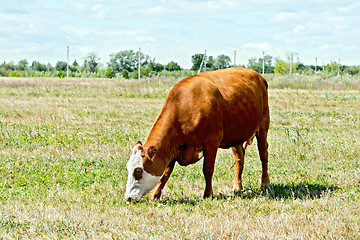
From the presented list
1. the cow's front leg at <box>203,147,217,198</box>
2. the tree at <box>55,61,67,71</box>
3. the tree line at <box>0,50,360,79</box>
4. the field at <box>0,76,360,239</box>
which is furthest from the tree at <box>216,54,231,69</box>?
the cow's front leg at <box>203,147,217,198</box>

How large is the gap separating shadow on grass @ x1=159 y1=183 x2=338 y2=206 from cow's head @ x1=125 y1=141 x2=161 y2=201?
1.74 ft

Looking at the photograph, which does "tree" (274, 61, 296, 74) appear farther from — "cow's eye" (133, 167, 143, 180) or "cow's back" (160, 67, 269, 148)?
"cow's eye" (133, 167, 143, 180)

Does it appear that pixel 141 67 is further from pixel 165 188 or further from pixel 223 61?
pixel 165 188

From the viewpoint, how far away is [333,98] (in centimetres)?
2561

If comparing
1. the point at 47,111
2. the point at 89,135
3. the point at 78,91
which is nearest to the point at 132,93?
the point at 78,91

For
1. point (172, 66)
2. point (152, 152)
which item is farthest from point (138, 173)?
point (172, 66)

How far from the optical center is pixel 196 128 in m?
7.14

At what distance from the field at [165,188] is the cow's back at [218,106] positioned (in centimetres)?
105

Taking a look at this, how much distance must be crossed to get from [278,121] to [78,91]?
14711 mm

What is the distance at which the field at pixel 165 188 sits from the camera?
566 centimetres

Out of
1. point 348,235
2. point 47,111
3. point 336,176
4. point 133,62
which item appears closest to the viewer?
point 348,235

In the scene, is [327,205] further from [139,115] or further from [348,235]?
[139,115]

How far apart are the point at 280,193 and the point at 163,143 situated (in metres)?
2.41

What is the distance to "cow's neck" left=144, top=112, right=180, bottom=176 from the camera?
22.3 feet
